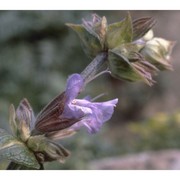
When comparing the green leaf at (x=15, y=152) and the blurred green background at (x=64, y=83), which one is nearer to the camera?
the green leaf at (x=15, y=152)

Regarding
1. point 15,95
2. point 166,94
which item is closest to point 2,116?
point 15,95

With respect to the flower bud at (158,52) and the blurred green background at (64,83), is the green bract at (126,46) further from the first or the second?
the blurred green background at (64,83)

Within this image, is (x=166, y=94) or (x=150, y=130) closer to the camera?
(x=150, y=130)

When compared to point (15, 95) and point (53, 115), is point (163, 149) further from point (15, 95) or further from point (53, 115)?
point (53, 115)

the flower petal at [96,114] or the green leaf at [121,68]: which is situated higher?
the green leaf at [121,68]

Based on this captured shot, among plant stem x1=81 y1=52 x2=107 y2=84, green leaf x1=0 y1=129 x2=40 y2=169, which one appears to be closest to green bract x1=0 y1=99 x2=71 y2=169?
green leaf x1=0 y1=129 x2=40 y2=169

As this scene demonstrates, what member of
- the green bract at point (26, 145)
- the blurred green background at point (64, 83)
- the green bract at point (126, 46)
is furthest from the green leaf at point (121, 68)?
the blurred green background at point (64, 83)

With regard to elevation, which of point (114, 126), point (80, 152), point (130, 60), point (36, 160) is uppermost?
point (130, 60)
